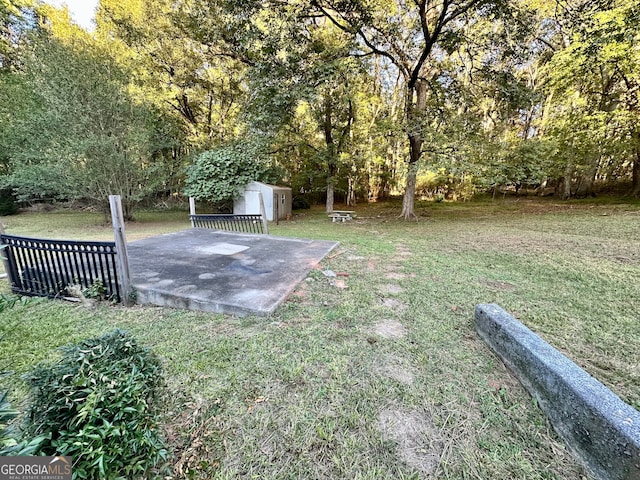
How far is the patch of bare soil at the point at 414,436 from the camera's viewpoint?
128 cm

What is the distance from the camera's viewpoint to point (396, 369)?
6.32ft

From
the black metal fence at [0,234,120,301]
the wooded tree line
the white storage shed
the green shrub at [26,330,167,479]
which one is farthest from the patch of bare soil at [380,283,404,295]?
the white storage shed

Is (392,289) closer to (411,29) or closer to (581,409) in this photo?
(581,409)

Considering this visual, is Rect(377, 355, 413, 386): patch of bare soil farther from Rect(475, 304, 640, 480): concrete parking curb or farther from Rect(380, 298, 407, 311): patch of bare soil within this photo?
Rect(380, 298, 407, 311): patch of bare soil

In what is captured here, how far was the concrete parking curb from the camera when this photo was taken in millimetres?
1127

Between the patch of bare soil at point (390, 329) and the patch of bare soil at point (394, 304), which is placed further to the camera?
the patch of bare soil at point (394, 304)

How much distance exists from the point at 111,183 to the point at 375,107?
1292 cm

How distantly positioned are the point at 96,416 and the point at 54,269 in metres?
3.26

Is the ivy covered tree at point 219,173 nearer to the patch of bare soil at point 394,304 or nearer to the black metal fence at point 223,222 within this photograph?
the black metal fence at point 223,222

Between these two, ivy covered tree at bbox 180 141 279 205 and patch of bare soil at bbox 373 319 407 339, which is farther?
ivy covered tree at bbox 180 141 279 205

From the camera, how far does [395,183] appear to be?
1802cm
